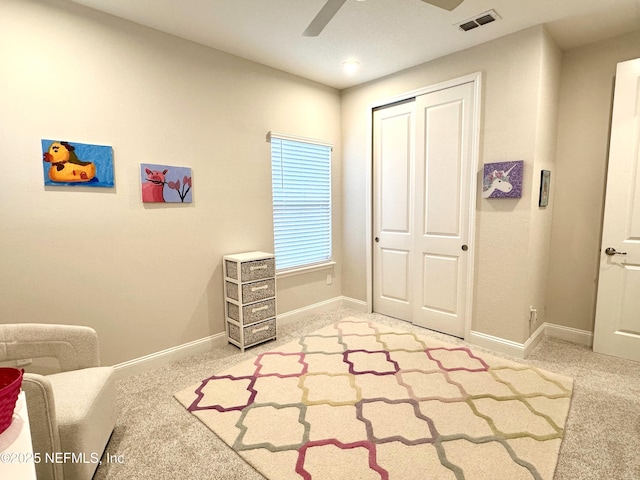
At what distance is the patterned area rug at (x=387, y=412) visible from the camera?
5.57 ft

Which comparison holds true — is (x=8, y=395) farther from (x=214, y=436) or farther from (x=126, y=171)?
(x=126, y=171)

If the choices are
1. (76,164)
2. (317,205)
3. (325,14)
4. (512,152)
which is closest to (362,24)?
(325,14)

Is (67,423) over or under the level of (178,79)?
under

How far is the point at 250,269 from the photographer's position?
9.93 ft

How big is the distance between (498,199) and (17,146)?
365 centimetres

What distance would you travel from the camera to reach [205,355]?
2.99 meters

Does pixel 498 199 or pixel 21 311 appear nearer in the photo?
pixel 21 311

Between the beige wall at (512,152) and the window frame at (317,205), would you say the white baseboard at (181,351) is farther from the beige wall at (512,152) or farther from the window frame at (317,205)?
the beige wall at (512,152)

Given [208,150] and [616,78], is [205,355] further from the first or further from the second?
[616,78]

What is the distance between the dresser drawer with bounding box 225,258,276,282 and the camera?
117 inches

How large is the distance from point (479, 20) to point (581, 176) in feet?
5.66

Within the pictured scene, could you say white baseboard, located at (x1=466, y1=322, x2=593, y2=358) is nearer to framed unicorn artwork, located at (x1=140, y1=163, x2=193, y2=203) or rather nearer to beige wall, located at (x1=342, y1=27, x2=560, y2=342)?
beige wall, located at (x1=342, y1=27, x2=560, y2=342)

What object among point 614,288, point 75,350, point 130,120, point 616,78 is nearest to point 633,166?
point 616,78

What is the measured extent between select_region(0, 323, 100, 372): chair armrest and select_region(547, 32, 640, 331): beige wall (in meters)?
3.95
